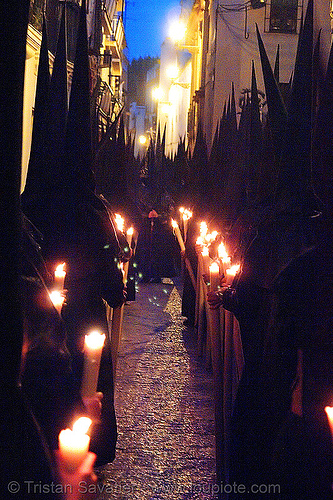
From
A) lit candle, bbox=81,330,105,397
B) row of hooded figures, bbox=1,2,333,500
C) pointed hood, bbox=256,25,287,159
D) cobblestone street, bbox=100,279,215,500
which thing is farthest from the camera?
cobblestone street, bbox=100,279,215,500

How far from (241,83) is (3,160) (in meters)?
21.6

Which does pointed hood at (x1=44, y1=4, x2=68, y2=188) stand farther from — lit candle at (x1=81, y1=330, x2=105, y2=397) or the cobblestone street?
lit candle at (x1=81, y1=330, x2=105, y2=397)

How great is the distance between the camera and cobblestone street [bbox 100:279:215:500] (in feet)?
14.1

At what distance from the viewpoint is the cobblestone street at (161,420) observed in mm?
4309

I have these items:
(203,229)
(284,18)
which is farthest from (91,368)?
(284,18)

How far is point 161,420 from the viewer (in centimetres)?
547

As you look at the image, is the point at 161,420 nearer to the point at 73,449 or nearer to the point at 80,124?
the point at 80,124

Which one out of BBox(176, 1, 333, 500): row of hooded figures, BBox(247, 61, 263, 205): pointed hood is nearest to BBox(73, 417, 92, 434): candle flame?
BBox(176, 1, 333, 500): row of hooded figures

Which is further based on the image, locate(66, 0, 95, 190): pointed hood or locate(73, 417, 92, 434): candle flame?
locate(66, 0, 95, 190): pointed hood

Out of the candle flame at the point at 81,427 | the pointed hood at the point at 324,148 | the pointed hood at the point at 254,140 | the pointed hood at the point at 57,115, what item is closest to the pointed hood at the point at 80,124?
the pointed hood at the point at 57,115

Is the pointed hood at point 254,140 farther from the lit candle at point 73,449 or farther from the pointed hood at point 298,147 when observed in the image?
the lit candle at point 73,449

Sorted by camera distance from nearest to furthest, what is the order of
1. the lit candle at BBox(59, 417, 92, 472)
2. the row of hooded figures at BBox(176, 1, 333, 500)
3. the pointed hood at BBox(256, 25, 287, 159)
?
1. the lit candle at BBox(59, 417, 92, 472)
2. the row of hooded figures at BBox(176, 1, 333, 500)
3. the pointed hood at BBox(256, 25, 287, 159)

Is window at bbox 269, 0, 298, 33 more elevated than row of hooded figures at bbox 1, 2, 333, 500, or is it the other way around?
window at bbox 269, 0, 298, 33

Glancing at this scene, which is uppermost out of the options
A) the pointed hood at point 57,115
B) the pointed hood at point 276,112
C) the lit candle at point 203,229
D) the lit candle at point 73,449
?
the lit candle at point 203,229
